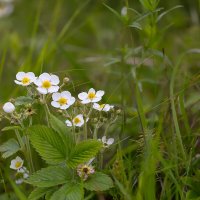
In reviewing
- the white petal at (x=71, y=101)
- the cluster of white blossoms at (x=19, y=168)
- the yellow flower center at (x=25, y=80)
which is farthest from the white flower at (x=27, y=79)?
the cluster of white blossoms at (x=19, y=168)

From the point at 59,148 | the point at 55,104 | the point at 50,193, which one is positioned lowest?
the point at 50,193

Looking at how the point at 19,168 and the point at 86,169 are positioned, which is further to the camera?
the point at 19,168

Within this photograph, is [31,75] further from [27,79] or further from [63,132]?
[63,132]

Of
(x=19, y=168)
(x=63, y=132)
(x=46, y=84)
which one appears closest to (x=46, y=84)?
(x=46, y=84)

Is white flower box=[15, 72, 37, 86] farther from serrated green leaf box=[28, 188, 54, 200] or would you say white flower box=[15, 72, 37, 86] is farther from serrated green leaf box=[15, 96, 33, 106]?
serrated green leaf box=[28, 188, 54, 200]

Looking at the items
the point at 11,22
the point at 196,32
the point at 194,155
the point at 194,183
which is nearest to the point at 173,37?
the point at 196,32

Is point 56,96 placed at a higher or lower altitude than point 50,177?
higher

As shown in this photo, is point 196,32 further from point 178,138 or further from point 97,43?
point 178,138
